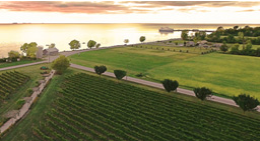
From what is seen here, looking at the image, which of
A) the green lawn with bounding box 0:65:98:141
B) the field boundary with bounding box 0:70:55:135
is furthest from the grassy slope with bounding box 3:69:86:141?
the field boundary with bounding box 0:70:55:135

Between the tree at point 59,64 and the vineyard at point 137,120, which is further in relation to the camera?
the tree at point 59,64

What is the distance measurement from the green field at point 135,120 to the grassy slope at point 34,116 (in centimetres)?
26

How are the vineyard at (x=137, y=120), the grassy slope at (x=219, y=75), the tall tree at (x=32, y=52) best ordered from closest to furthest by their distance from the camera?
1. the vineyard at (x=137, y=120)
2. the grassy slope at (x=219, y=75)
3. the tall tree at (x=32, y=52)

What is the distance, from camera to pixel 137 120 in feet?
103

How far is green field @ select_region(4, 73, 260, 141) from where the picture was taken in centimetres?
2702

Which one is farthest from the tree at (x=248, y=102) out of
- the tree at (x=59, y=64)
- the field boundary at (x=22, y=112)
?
the tree at (x=59, y=64)

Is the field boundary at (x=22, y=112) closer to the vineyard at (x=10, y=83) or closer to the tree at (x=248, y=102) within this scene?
the vineyard at (x=10, y=83)

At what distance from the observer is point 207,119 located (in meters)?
31.5

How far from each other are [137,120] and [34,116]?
2034cm

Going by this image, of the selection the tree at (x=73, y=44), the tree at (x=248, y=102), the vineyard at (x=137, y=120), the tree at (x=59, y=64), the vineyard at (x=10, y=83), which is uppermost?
the tree at (x=73, y=44)

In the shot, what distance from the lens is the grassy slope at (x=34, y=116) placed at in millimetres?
27969

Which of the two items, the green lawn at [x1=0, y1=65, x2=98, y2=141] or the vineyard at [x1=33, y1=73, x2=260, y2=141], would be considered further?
the green lawn at [x1=0, y1=65, x2=98, y2=141]

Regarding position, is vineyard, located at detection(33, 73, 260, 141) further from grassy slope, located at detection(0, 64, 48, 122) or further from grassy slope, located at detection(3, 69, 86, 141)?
grassy slope, located at detection(0, 64, 48, 122)

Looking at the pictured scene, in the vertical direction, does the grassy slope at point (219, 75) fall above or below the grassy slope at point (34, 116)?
above
